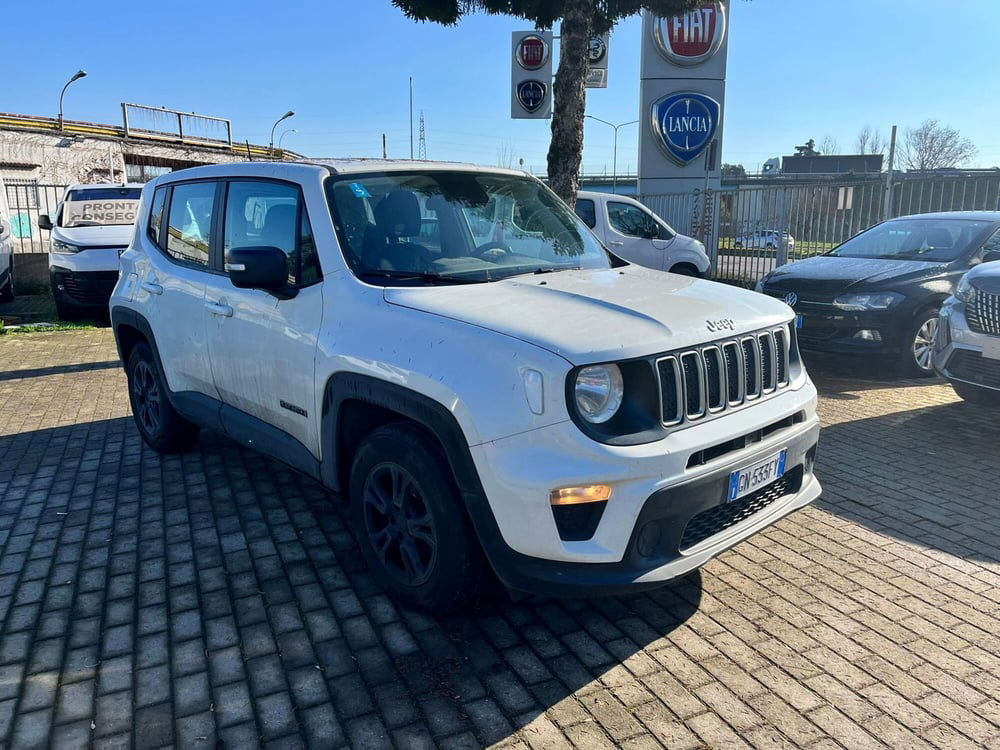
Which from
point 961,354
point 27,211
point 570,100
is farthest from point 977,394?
point 27,211

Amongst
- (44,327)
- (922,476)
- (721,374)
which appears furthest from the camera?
(44,327)

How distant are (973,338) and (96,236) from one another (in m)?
11.8

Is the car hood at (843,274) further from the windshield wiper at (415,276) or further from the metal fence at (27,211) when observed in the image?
the metal fence at (27,211)

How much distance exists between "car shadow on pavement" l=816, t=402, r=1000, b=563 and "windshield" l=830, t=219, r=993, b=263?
7.56 ft

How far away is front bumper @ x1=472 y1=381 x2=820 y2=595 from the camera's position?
261cm

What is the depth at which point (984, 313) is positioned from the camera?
5.88 metres

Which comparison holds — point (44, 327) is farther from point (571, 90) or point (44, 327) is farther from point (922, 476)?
point (922, 476)

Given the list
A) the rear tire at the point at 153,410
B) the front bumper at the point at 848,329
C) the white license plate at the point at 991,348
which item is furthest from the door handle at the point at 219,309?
the front bumper at the point at 848,329

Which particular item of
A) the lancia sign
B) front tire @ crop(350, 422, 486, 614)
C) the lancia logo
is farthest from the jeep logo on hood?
the lancia sign

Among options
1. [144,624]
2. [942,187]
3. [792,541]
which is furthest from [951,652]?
[942,187]

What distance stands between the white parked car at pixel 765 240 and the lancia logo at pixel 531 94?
17.9ft

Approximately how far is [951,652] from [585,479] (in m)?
1.71

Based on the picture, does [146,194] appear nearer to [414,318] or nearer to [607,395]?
[414,318]

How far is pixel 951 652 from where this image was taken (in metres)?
3.02
